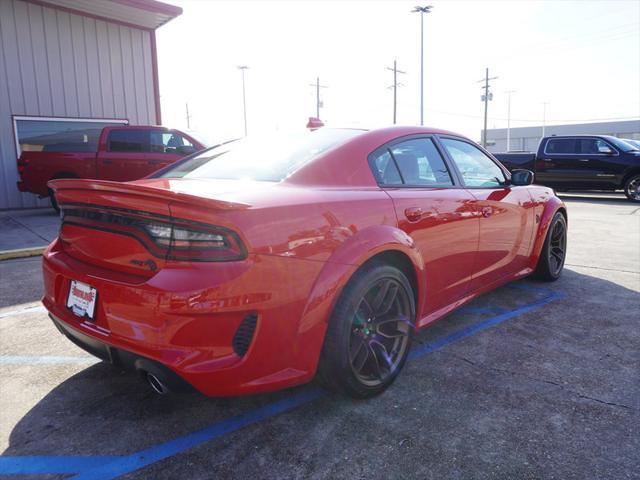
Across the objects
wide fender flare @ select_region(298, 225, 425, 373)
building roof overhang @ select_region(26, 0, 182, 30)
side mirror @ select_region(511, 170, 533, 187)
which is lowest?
wide fender flare @ select_region(298, 225, 425, 373)

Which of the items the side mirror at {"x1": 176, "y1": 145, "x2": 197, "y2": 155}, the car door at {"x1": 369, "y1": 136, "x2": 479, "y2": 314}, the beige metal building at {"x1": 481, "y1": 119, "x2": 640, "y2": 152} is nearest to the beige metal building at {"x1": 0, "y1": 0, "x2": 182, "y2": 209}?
the side mirror at {"x1": 176, "y1": 145, "x2": 197, "y2": 155}

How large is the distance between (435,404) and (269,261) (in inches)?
47.1

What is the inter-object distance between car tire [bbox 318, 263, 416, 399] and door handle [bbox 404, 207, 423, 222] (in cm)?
31

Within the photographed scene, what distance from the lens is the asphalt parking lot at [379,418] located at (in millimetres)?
1920

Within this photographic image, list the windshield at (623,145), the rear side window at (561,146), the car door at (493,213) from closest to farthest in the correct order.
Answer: the car door at (493,213)
the windshield at (623,145)
the rear side window at (561,146)

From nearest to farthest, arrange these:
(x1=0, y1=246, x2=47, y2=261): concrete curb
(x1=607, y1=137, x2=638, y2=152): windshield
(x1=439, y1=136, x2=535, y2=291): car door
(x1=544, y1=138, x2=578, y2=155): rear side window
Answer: (x1=439, y1=136, x2=535, y2=291): car door, (x1=0, y1=246, x2=47, y2=261): concrete curb, (x1=607, y1=137, x2=638, y2=152): windshield, (x1=544, y1=138, x2=578, y2=155): rear side window

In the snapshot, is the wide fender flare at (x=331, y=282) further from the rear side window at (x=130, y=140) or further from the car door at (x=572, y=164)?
the car door at (x=572, y=164)

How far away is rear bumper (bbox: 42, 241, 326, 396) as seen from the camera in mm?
1801

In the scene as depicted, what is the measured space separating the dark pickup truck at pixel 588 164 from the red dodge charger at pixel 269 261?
38.9 feet

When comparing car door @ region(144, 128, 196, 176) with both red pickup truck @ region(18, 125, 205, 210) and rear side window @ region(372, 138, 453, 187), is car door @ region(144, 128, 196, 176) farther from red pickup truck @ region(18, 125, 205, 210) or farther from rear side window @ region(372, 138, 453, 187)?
rear side window @ region(372, 138, 453, 187)

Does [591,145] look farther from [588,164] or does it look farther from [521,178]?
[521,178]

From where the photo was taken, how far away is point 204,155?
123 inches

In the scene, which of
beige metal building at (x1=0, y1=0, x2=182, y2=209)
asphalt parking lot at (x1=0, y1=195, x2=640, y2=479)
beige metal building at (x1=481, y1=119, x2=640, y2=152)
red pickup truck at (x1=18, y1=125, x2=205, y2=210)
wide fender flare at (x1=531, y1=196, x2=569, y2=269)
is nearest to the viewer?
asphalt parking lot at (x1=0, y1=195, x2=640, y2=479)

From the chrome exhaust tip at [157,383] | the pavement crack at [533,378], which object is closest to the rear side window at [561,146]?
the pavement crack at [533,378]
